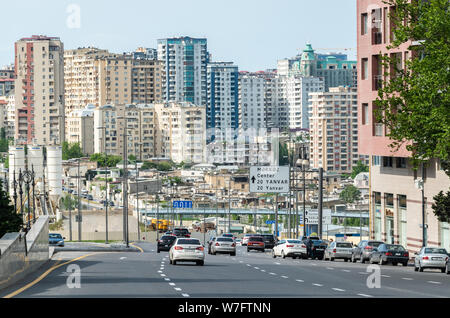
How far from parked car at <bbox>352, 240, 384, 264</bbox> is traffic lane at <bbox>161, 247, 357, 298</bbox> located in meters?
15.0

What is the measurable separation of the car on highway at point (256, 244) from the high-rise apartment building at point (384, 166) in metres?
9.32

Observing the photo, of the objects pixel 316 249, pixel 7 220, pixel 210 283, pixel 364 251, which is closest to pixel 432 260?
pixel 364 251

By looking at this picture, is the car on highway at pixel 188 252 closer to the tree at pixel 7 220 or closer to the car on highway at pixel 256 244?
the tree at pixel 7 220

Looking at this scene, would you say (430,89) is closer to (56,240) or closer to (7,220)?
(7,220)

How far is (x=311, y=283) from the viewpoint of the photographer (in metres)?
33.2

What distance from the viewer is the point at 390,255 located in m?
53.2

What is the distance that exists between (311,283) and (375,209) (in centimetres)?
4489

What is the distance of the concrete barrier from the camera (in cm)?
3061

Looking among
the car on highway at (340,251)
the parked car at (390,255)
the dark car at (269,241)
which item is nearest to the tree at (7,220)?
the car on highway at (340,251)

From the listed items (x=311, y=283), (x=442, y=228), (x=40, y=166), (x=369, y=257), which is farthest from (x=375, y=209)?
(x=40, y=166)

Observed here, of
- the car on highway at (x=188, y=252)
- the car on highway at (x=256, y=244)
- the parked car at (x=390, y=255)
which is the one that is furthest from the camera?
the car on highway at (x=256, y=244)

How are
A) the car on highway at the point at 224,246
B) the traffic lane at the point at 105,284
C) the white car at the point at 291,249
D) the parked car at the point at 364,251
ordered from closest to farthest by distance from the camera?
the traffic lane at the point at 105,284 < the parked car at the point at 364,251 < the white car at the point at 291,249 < the car on highway at the point at 224,246

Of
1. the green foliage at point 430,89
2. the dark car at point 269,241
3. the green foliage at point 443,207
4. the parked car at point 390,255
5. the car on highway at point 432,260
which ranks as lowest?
the dark car at point 269,241

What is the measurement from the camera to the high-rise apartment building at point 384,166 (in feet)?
222
